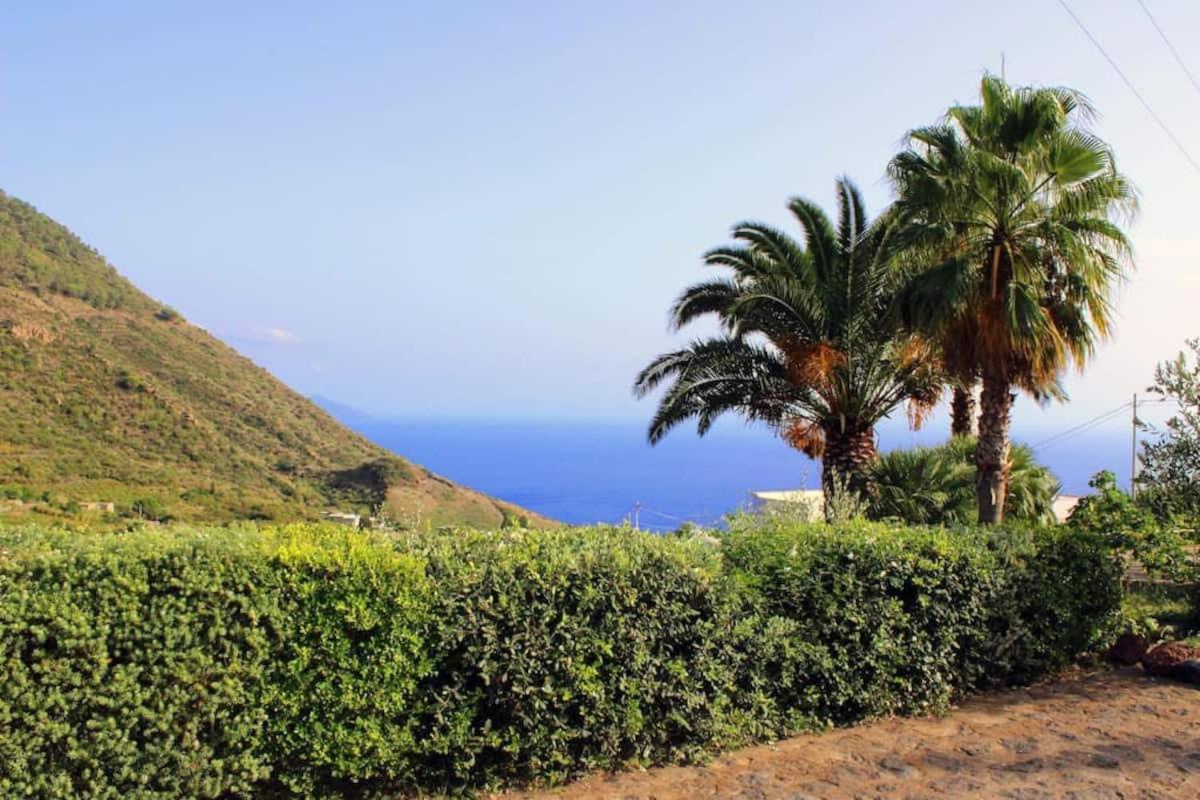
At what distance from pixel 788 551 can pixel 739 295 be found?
999 centimetres

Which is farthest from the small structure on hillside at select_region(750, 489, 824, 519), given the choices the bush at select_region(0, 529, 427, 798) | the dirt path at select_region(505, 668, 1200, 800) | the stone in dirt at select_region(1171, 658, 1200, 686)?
the bush at select_region(0, 529, 427, 798)

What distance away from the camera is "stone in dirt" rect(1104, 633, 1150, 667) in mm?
8023

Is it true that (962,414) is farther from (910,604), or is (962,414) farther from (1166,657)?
(910,604)

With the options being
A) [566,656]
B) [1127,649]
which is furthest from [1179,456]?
[566,656]

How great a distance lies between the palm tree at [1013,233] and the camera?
10.9 metres

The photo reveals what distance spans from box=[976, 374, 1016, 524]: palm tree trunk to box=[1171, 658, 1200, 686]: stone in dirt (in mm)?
4446

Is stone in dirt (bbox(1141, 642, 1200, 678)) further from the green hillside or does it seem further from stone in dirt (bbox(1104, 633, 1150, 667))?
the green hillside

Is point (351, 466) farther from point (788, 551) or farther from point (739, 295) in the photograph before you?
point (788, 551)

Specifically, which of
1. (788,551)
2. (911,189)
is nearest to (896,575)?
(788,551)

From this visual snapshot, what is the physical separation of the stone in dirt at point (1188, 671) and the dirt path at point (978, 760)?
0.47 m

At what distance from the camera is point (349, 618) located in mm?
4910

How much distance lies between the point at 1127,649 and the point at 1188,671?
0.58m

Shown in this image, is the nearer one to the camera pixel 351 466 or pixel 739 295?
pixel 739 295

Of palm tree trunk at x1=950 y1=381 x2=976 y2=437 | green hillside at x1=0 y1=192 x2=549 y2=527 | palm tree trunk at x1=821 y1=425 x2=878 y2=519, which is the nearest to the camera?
palm tree trunk at x1=821 y1=425 x2=878 y2=519
